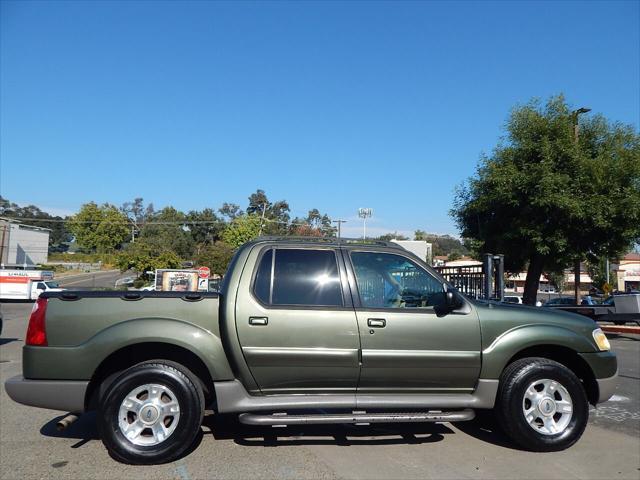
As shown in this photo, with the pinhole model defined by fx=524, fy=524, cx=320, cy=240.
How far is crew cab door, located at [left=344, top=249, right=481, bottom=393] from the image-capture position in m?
4.66

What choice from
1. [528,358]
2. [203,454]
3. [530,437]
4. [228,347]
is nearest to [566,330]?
[528,358]

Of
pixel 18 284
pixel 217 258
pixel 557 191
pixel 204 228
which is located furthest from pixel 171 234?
pixel 557 191

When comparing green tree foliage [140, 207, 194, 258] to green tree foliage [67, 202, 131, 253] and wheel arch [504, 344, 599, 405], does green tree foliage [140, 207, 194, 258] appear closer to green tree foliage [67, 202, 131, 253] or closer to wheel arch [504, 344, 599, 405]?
green tree foliage [67, 202, 131, 253]

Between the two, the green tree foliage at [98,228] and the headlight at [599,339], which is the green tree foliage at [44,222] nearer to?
the green tree foliage at [98,228]

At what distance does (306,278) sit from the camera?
4.88 metres

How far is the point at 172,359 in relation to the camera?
4758 millimetres

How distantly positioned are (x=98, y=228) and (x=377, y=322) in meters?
98.3

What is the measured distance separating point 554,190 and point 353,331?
11983 millimetres

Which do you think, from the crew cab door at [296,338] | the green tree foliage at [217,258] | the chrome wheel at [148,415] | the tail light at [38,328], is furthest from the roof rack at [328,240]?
the green tree foliage at [217,258]

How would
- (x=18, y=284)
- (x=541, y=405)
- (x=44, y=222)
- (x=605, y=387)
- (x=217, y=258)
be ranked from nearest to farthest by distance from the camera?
(x=541, y=405) < (x=605, y=387) < (x=18, y=284) < (x=217, y=258) < (x=44, y=222)

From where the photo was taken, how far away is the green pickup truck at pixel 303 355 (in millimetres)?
4461

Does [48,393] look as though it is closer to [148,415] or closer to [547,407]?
[148,415]

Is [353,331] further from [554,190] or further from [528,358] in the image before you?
[554,190]

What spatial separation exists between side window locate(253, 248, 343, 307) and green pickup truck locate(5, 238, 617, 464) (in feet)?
0.03
